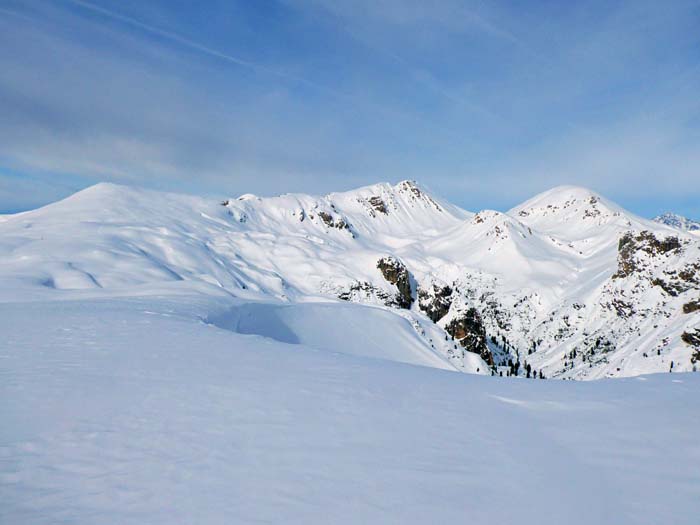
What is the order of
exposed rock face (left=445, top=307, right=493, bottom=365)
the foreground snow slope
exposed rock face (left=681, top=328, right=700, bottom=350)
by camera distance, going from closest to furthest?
1. the foreground snow slope
2. exposed rock face (left=445, top=307, right=493, bottom=365)
3. exposed rock face (left=681, top=328, right=700, bottom=350)

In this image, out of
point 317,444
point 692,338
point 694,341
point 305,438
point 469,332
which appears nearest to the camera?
point 317,444

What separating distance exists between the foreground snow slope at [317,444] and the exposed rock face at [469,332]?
7091 inches

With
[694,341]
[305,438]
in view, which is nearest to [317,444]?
[305,438]

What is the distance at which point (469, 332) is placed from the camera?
619 ft

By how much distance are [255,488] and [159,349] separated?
9384mm

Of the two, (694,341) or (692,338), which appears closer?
(694,341)

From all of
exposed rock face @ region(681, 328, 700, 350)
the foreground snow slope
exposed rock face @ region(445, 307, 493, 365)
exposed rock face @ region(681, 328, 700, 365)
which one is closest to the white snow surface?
the foreground snow slope

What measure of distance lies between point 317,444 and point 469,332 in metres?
194

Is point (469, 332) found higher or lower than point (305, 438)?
lower

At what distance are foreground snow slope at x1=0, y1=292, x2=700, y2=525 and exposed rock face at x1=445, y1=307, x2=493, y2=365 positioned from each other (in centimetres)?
18012

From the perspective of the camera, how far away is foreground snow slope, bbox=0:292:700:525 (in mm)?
5020

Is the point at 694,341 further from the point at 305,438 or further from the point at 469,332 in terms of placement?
the point at 305,438

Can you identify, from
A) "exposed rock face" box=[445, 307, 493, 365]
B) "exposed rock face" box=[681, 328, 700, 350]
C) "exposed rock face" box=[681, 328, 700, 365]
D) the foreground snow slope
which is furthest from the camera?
"exposed rock face" box=[681, 328, 700, 350]

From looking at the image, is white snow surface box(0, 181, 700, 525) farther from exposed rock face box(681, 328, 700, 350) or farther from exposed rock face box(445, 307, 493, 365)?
exposed rock face box(681, 328, 700, 350)
